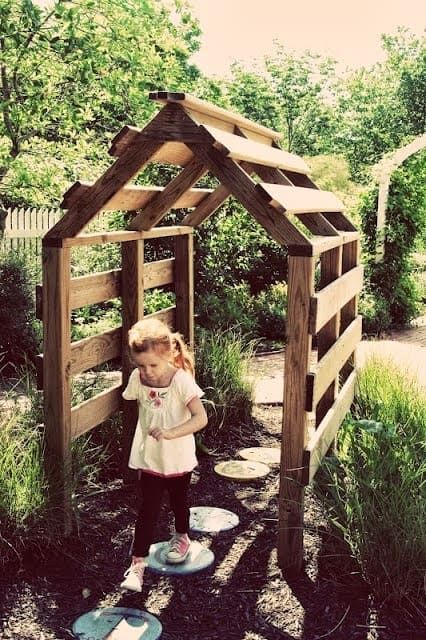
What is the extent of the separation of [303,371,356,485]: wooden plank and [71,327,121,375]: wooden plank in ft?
4.51

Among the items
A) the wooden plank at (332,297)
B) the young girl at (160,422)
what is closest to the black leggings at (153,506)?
the young girl at (160,422)

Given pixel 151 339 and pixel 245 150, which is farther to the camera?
pixel 245 150

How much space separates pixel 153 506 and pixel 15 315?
595 centimetres

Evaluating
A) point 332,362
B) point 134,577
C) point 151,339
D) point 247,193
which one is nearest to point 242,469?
point 332,362

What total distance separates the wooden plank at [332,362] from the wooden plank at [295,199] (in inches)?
32.9

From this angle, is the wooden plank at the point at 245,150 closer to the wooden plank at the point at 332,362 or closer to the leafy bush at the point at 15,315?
the wooden plank at the point at 332,362

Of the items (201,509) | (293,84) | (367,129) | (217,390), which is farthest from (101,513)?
(367,129)

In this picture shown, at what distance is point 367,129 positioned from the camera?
3609 centimetres

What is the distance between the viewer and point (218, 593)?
394 centimetres

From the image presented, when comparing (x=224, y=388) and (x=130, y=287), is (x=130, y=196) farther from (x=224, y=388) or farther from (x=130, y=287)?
(x=224, y=388)

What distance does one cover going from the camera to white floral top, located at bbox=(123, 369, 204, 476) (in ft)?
13.2

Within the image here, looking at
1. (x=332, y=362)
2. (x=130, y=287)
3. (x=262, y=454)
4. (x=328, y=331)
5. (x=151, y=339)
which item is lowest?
(x=262, y=454)

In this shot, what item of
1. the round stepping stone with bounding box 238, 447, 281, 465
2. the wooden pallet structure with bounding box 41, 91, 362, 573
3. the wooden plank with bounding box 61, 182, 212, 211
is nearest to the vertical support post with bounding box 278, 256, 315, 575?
the wooden pallet structure with bounding box 41, 91, 362, 573

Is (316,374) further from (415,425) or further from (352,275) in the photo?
(352,275)
